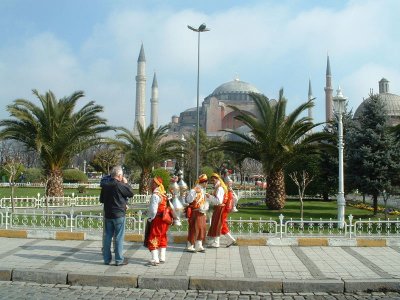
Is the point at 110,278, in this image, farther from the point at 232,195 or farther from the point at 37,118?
the point at 37,118

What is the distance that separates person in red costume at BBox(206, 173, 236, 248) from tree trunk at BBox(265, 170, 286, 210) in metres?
10.2

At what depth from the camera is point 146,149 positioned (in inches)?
922

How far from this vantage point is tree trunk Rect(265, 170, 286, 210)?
18.7 m

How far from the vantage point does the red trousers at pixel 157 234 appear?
706 centimetres

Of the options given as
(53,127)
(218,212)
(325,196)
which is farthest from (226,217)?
(325,196)

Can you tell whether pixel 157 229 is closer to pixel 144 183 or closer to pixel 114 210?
pixel 114 210

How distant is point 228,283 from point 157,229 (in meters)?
1.63

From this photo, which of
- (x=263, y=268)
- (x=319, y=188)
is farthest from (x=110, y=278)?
(x=319, y=188)

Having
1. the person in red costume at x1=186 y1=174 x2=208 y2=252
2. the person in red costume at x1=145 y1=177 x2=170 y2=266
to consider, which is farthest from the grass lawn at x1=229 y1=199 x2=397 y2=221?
the person in red costume at x1=145 y1=177 x2=170 y2=266

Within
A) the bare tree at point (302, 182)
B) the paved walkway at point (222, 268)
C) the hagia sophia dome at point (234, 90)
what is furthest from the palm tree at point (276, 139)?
the hagia sophia dome at point (234, 90)

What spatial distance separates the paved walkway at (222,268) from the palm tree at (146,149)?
14631mm

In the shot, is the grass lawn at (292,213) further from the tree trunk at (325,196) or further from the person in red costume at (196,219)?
the tree trunk at (325,196)

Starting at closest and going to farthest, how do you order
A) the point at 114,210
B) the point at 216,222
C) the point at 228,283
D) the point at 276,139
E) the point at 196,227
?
the point at 228,283 → the point at 114,210 → the point at 196,227 → the point at 216,222 → the point at 276,139

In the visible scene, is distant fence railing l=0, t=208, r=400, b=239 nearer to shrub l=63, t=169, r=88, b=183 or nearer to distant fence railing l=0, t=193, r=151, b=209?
distant fence railing l=0, t=193, r=151, b=209
